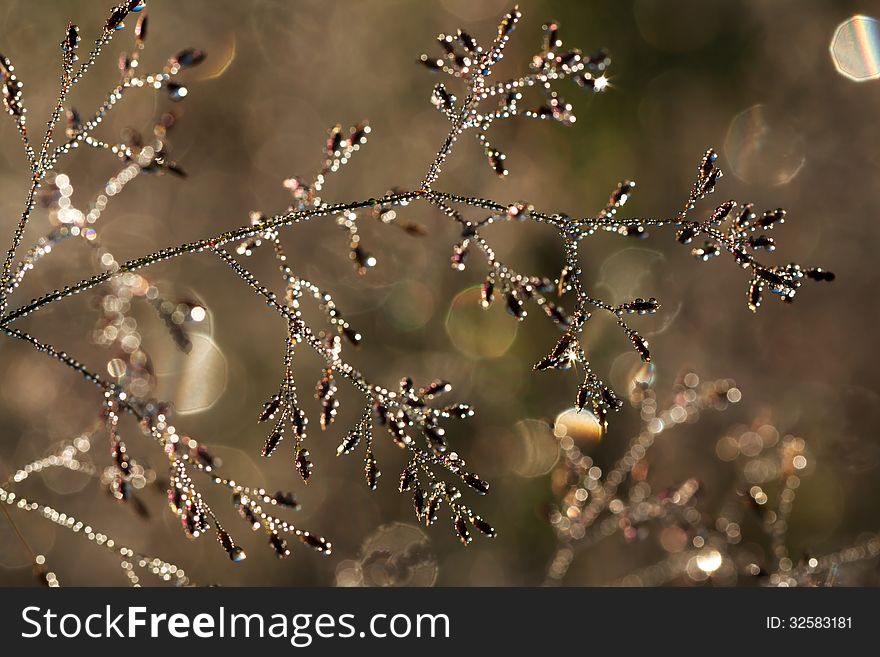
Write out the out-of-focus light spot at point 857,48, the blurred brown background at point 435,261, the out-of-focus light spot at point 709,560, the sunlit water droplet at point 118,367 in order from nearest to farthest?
1. the sunlit water droplet at point 118,367
2. the out-of-focus light spot at point 709,560
3. the blurred brown background at point 435,261
4. the out-of-focus light spot at point 857,48

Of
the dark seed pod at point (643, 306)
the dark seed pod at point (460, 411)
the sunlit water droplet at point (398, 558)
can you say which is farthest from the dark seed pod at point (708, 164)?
the sunlit water droplet at point (398, 558)

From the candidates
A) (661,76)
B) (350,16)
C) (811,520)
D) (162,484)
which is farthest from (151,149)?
(811,520)

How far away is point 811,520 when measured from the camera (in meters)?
1.55

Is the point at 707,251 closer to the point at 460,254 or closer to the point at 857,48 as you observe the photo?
the point at 460,254

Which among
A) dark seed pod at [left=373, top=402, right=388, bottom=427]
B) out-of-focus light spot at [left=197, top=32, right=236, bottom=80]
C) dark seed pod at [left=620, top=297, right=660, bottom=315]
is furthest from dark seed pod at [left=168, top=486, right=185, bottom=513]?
out-of-focus light spot at [left=197, top=32, right=236, bottom=80]

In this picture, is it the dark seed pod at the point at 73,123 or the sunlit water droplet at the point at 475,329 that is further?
the sunlit water droplet at the point at 475,329

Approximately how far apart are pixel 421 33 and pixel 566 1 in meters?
0.37

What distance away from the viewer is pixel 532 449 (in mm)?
1530

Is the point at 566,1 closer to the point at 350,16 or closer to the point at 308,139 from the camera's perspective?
the point at 350,16

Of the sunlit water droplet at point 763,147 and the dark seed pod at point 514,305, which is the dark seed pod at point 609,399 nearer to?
the dark seed pod at point 514,305

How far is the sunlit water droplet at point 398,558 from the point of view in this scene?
1466 millimetres

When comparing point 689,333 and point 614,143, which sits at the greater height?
point 614,143

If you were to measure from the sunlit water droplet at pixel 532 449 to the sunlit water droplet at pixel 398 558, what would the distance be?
0.87 feet

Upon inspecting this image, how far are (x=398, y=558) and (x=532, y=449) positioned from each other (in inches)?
14.7
